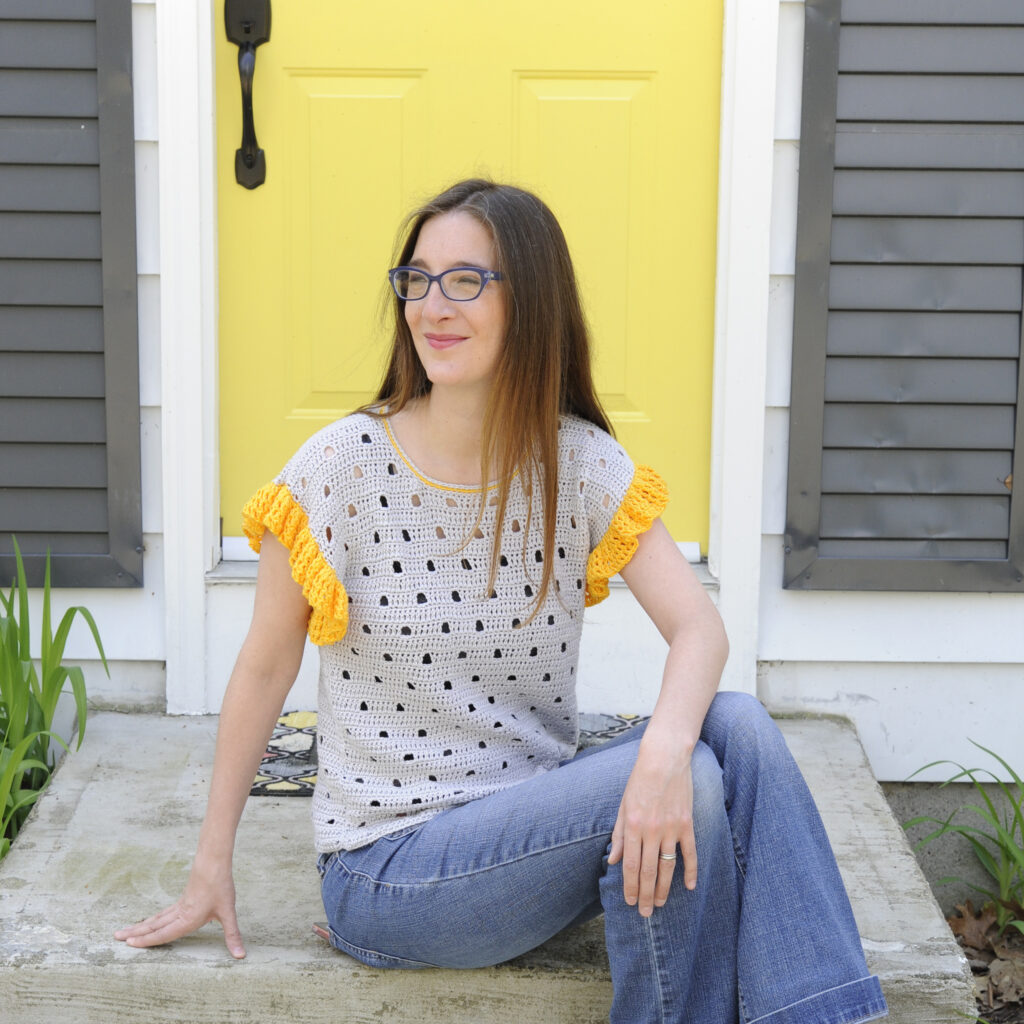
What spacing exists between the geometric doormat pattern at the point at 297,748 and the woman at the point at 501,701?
61 centimetres

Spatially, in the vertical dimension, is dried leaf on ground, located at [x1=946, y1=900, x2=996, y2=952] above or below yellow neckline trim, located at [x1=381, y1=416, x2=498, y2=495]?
below

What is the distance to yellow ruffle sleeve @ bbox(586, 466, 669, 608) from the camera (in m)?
1.75

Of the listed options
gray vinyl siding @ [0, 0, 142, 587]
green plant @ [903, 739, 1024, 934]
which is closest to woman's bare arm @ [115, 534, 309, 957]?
gray vinyl siding @ [0, 0, 142, 587]

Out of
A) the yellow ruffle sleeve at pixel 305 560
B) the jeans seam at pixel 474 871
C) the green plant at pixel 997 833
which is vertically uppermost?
the yellow ruffle sleeve at pixel 305 560

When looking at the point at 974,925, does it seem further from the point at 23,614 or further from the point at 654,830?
the point at 23,614

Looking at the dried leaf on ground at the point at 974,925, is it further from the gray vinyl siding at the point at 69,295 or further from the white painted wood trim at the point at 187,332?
the gray vinyl siding at the point at 69,295

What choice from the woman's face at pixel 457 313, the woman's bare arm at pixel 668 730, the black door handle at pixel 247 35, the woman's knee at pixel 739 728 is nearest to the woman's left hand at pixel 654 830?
the woman's bare arm at pixel 668 730

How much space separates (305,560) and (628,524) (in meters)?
0.43

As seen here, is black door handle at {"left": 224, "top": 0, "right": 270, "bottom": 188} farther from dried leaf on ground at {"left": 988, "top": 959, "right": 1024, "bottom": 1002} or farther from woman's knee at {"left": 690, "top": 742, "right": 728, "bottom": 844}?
dried leaf on ground at {"left": 988, "top": 959, "right": 1024, "bottom": 1002}

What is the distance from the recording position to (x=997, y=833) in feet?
9.29

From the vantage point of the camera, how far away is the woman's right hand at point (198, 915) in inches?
67.2

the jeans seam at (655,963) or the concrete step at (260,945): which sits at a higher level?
the jeans seam at (655,963)

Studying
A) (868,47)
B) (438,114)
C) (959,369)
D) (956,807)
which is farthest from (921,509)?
(438,114)

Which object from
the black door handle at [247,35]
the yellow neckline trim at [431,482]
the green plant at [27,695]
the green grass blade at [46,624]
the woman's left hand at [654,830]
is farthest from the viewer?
the black door handle at [247,35]
